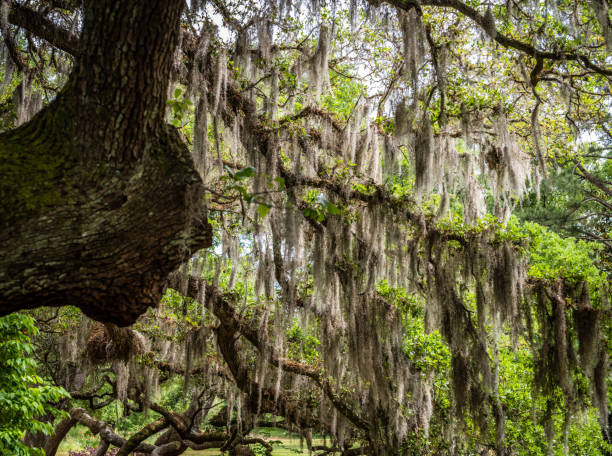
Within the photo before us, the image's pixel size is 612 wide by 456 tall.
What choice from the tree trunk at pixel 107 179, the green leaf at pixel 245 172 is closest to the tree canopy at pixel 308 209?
the tree trunk at pixel 107 179

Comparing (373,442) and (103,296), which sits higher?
(103,296)

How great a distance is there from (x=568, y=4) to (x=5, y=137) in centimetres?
481

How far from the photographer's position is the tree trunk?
76.7 inches

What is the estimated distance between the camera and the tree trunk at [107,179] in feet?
6.39

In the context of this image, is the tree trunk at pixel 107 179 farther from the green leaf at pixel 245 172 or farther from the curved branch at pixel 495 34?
the curved branch at pixel 495 34

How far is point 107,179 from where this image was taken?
2.08 metres

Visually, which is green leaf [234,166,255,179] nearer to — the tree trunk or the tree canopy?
the tree canopy

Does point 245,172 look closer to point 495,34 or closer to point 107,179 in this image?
point 107,179

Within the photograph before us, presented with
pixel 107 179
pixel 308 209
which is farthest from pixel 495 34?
pixel 107 179

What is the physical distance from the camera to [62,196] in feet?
6.55

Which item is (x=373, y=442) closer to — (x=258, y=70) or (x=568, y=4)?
(x=258, y=70)

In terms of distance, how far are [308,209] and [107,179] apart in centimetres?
96

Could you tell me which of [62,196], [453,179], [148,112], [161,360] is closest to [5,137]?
[62,196]

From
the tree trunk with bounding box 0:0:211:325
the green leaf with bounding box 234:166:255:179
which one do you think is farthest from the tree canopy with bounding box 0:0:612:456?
the green leaf with bounding box 234:166:255:179
